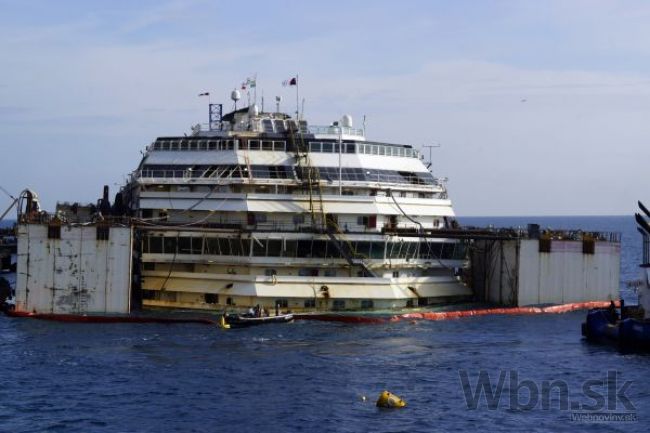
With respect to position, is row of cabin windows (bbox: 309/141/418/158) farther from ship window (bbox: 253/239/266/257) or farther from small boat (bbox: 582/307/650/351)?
small boat (bbox: 582/307/650/351)

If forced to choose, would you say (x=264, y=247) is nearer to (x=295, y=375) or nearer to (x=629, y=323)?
(x=295, y=375)

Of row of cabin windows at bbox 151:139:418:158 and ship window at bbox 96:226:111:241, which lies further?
row of cabin windows at bbox 151:139:418:158

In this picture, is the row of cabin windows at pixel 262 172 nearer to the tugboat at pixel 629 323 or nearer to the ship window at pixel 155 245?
the ship window at pixel 155 245

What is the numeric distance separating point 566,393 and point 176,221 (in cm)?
3388

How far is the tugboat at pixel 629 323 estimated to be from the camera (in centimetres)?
6500

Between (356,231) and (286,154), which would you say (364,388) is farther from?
(286,154)

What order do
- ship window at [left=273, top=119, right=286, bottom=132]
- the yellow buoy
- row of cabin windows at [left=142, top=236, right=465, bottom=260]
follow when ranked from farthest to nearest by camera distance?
ship window at [left=273, top=119, right=286, bottom=132] → row of cabin windows at [left=142, top=236, right=465, bottom=260] → the yellow buoy

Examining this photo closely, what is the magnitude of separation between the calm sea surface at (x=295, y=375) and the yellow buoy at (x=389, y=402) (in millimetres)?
518

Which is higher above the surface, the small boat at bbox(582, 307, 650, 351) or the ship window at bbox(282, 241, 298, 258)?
the ship window at bbox(282, 241, 298, 258)

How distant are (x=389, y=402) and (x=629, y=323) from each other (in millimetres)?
22774

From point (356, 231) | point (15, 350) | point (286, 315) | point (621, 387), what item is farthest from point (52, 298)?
point (621, 387)

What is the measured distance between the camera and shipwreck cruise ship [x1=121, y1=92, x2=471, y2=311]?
245ft

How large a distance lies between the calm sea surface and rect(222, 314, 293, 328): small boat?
104 cm

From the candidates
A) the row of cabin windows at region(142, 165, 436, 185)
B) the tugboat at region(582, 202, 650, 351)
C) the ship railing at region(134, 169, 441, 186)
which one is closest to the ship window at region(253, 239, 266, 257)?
the ship railing at region(134, 169, 441, 186)
